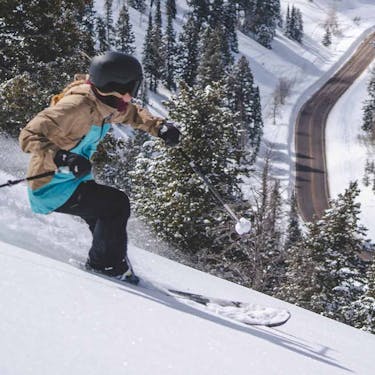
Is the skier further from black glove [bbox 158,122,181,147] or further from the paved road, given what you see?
the paved road

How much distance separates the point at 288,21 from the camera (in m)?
114

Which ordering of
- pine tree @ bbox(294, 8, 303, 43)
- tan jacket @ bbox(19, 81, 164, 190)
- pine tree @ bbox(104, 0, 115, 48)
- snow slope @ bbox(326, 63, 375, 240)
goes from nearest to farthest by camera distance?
tan jacket @ bbox(19, 81, 164, 190)
snow slope @ bbox(326, 63, 375, 240)
pine tree @ bbox(104, 0, 115, 48)
pine tree @ bbox(294, 8, 303, 43)

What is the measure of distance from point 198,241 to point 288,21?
4168 inches

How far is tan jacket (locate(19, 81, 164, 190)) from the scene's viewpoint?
373cm

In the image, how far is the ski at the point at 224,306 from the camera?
4535 mm

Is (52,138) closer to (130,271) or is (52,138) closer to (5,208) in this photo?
(130,271)

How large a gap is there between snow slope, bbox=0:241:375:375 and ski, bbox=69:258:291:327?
135 millimetres

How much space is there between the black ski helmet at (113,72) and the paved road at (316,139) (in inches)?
2111

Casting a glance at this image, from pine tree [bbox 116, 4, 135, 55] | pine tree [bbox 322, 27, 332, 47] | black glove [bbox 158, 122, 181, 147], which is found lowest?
pine tree [bbox 116, 4, 135, 55]

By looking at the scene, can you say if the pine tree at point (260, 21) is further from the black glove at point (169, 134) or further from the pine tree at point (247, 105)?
the black glove at point (169, 134)

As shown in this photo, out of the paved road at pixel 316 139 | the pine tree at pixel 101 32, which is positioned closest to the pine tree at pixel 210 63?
the pine tree at pixel 101 32

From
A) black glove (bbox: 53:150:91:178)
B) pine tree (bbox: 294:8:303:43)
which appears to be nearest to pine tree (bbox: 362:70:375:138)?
pine tree (bbox: 294:8:303:43)

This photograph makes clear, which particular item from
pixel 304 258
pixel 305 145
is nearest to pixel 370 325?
pixel 304 258

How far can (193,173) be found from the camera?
693 inches
